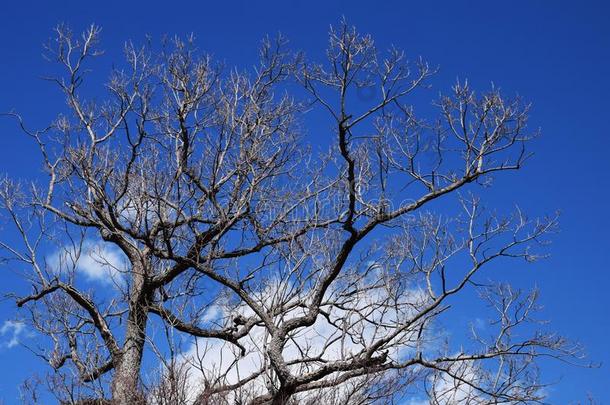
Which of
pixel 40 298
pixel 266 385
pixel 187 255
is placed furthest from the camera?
pixel 40 298

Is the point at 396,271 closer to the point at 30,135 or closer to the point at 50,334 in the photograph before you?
the point at 50,334

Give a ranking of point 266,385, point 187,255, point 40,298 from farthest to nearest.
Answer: point 40,298 < point 187,255 < point 266,385

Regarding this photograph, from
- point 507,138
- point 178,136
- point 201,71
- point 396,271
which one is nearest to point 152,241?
point 178,136

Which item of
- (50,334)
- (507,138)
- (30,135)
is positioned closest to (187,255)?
(50,334)

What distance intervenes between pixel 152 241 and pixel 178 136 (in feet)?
5.15

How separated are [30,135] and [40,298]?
8.35 ft

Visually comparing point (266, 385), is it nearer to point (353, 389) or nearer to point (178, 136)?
point (353, 389)

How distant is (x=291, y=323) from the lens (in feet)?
30.6

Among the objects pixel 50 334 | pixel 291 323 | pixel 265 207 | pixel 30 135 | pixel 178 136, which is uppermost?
pixel 30 135

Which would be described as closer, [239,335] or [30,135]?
[239,335]

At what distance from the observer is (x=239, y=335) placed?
10.6m

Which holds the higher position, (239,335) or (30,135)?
(30,135)

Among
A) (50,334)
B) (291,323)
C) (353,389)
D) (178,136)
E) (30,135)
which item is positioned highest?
(30,135)

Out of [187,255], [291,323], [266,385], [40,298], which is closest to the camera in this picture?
[266,385]
